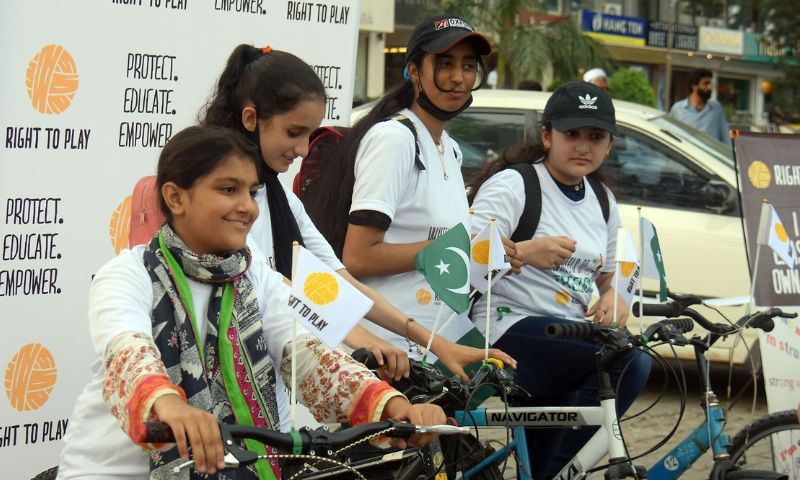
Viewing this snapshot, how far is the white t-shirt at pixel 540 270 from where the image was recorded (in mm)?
4426

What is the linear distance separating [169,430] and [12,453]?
2247 mm

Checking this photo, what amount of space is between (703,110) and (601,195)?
7708 mm

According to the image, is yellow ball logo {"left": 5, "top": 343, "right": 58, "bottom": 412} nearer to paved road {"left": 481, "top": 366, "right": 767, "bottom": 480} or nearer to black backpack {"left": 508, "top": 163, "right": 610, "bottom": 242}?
black backpack {"left": 508, "top": 163, "right": 610, "bottom": 242}

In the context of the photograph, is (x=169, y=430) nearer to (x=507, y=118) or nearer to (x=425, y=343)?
A: (x=425, y=343)

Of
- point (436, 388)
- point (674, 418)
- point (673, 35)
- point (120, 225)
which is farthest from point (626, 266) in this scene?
point (673, 35)

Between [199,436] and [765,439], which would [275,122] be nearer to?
[199,436]

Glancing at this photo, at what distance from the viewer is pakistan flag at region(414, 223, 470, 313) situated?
137 inches

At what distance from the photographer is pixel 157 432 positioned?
218cm

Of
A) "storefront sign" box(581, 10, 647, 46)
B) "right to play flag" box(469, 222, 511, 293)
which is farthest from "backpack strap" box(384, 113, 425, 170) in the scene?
"storefront sign" box(581, 10, 647, 46)

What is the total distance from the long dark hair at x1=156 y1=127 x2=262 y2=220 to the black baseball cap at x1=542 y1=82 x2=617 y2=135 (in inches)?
78.7

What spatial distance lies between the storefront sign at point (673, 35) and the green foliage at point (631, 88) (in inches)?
775

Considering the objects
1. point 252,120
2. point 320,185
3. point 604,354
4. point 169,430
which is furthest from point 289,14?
point 169,430

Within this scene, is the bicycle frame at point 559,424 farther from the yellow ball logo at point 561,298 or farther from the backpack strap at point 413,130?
the backpack strap at point 413,130

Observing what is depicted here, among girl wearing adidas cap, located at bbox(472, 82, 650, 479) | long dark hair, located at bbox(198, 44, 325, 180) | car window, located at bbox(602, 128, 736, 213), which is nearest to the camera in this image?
long dark hair, located at bbox(198, 44, 325, 180)
